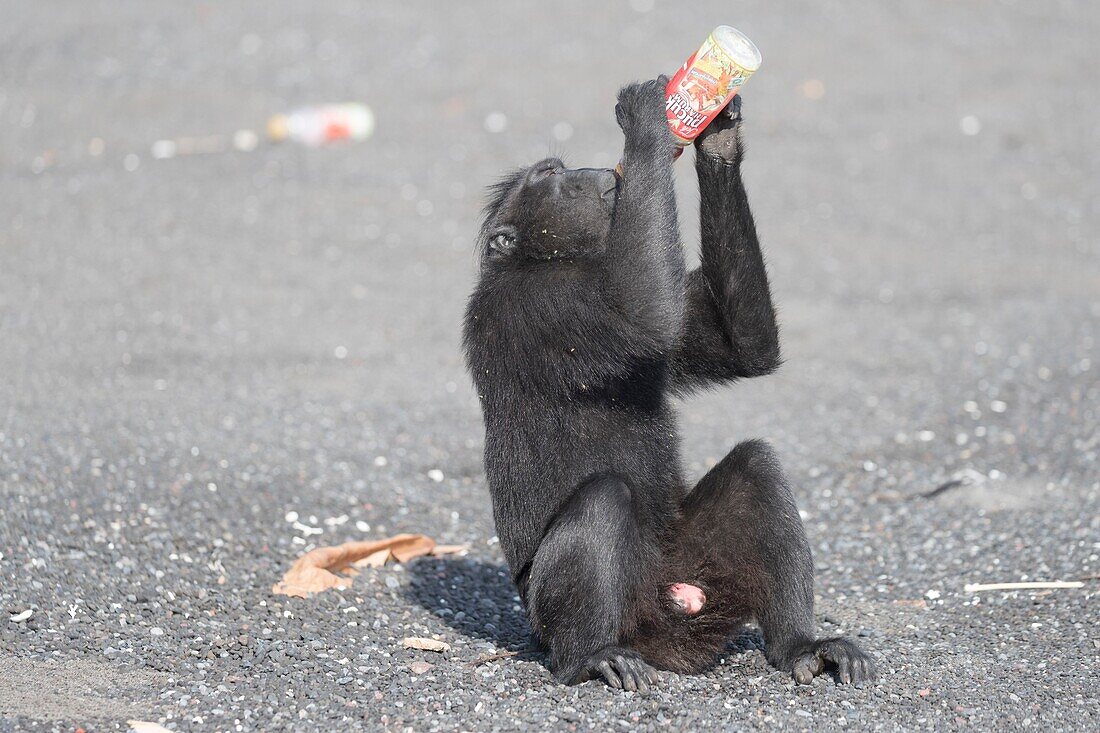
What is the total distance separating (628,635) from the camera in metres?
4.66

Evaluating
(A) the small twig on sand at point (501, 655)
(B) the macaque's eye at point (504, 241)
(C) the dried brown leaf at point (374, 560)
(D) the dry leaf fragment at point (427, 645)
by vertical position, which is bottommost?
(C) the dried brown leaf at point (374, 560)

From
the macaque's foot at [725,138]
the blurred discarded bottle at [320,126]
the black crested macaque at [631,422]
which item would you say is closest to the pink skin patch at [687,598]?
the black crested macaque at [631,422]

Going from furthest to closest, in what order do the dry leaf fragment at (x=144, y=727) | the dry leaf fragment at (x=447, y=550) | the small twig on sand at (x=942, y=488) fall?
the small twig on sand at (x=942, y=488) < the dry leaf fragment at (x=447, y=550) < the dry leaf fragment at (x=144, y=727)

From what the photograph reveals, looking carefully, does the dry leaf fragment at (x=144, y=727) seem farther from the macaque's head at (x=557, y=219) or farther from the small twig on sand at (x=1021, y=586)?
the small twig on sand at (x=1021, y=586)

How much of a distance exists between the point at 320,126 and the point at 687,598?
10.3m

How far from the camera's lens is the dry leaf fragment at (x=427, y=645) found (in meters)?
4.96

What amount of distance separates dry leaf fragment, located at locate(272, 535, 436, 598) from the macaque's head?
5.90 feet

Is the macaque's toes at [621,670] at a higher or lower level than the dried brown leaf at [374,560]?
higher

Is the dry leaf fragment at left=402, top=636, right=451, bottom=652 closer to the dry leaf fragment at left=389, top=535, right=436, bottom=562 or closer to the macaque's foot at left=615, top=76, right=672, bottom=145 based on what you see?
the dry leaf fragment at left=389, top=535, right=436, bottom=562

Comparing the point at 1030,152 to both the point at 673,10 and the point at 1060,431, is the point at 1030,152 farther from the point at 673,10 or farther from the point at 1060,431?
the point at 1060,431

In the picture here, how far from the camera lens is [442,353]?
1000cm

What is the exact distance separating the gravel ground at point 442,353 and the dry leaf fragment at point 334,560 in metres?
0.14

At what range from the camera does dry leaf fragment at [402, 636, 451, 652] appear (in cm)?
496

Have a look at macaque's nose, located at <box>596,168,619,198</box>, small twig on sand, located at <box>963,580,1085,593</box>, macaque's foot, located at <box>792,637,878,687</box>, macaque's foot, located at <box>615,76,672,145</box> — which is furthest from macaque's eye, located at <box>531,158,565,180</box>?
small twig on sand, located at <box>963,580,1085,593</box>
